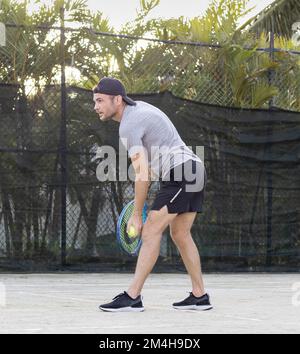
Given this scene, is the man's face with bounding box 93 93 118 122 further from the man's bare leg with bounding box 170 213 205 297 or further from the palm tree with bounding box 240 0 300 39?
the palm tree with bounding box 240 0 300 39

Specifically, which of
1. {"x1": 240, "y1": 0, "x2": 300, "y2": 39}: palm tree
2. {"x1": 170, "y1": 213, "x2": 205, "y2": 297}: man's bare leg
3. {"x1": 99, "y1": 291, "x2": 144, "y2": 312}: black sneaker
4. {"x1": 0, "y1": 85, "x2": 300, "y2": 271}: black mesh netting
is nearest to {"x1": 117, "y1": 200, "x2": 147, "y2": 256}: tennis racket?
{"x1": 0, "y1": 85, "x2": 300, "y2": 271}: black mesh netting

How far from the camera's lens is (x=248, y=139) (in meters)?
12.7

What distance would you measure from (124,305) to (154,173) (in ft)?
3.36

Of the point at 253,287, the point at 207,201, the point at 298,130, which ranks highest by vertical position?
the point at 298,130

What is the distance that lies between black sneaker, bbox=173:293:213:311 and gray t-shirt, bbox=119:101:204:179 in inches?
39.2

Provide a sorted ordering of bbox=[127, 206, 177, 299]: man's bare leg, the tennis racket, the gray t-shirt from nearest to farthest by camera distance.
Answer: the gray t-shirt → bbox=[127, 206, 177, 299]: man's bare leg → the tennis racket

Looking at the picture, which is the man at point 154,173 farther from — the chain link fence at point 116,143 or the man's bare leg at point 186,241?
the chain link fence at point 116,143

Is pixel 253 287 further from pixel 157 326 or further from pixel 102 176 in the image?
pixel 157 326

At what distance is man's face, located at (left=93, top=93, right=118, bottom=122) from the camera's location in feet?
25.5

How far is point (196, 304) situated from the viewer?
26.1 ft

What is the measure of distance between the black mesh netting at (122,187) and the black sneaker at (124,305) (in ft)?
13.6
